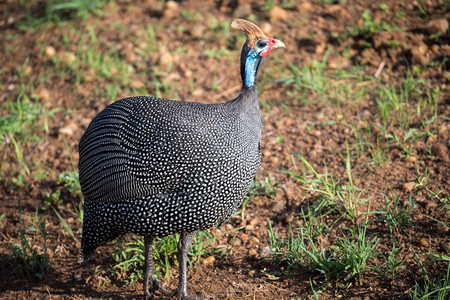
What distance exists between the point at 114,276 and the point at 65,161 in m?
1.61

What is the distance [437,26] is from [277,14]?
69.9 inches

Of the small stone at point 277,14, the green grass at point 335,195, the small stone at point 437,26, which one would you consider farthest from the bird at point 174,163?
the small stone at point 277,14

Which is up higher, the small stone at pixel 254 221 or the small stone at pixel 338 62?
the small stone at pixel 338 62

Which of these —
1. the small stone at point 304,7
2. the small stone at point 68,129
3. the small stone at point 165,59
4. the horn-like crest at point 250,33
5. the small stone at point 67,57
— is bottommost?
the small stone at point 68,129

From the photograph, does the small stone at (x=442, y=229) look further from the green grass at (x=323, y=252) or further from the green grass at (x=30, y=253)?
the green grass at (x=30, y=253)

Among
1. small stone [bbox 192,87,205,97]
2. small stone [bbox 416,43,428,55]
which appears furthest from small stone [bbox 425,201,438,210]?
small stone [bbox 192,87,205,97]

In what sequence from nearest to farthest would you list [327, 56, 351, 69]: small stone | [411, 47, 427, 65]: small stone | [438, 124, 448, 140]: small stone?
[438, 124, 448, 140]: small stone < [411, 47, 427, 65]: small stone < [327, 56, 351, 69]: small stone

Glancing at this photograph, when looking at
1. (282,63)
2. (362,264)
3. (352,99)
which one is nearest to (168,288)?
(362,264)

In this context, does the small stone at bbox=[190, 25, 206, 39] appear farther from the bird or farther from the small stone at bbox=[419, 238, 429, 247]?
the small stone at bbox=[419, 238, 429, 247]

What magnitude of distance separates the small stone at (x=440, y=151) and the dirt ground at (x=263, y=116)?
0.4 inches

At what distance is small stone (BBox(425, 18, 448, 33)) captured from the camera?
16.2 ft

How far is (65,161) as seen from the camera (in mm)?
4688

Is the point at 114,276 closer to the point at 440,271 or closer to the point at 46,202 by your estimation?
the point at 46,202

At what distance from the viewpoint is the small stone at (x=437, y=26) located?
16.2ft
